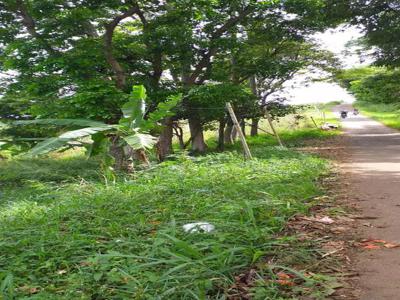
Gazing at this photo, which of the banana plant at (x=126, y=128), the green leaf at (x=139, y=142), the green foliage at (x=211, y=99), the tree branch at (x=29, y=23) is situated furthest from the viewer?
the green foliage at (x=211, y=99)

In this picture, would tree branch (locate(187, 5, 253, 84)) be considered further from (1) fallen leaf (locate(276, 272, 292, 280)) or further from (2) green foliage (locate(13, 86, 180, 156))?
(1) fallen leaf (locate(276, 272, 292, 280))

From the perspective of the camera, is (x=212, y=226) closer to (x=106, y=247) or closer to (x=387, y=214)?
(x=106, y=247)

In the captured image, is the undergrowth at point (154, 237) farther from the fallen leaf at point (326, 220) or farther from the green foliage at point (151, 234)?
the fallen leaf at point (326, 220)

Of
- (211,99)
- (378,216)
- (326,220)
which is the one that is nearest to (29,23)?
(211,99)

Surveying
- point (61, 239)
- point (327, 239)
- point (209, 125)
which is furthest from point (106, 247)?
point (209, 125)

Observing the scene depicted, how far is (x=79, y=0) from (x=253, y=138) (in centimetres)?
1430

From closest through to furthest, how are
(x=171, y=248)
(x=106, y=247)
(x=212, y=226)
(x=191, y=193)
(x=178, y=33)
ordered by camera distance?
(x=171, y=248) < (x=106, y=247) < (x=212, y=226) < (x=191, y=193) < (x=178, y=33)

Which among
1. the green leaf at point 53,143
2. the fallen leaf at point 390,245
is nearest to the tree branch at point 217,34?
the green leaf at point 53,143

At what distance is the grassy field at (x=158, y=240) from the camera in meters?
3.56

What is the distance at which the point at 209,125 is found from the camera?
20844mm

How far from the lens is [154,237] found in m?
4.69

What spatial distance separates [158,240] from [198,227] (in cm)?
54

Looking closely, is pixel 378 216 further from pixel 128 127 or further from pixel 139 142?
pixel 128 127

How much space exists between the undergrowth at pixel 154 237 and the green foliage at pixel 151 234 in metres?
0.01
